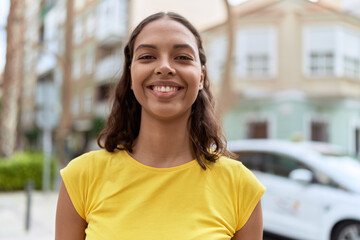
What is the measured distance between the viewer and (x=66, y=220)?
4.73 ft

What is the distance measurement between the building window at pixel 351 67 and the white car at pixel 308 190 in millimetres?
14613

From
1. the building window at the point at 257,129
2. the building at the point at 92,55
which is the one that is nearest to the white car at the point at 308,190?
the building window at the point at 257,129

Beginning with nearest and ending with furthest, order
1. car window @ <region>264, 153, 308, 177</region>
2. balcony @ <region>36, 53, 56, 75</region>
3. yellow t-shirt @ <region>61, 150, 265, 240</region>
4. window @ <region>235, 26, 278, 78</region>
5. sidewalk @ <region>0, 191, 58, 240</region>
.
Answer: yellow t-shirt @ <region>61, 150, 265, 240</region> < car window @ <region>264, 153, 308, 177</region> < sidewalk @ <region>0, 191, 58, 240</region> < window @ <region>235, 26, 278, 78</region> < balcony @ <region>36, 53, 56, 75</region>

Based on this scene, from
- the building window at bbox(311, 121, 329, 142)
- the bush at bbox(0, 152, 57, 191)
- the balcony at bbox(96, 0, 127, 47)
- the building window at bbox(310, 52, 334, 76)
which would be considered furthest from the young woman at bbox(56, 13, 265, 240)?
the balcony at bbox(96, 0, 127, 47)

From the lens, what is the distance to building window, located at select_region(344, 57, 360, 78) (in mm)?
19984

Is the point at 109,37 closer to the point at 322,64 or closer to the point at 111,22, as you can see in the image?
the point at 111,22

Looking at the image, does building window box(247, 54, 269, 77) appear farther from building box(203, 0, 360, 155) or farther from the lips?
the lips

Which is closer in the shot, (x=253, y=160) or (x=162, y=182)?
(x=162, y=182)

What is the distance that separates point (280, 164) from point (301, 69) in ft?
47.6

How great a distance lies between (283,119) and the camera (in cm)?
2025

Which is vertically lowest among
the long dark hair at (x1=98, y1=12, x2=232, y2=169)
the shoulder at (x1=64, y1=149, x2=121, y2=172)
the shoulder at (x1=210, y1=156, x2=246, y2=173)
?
the shoulder at (x1=210, y1=156, x2=246, y2=173)

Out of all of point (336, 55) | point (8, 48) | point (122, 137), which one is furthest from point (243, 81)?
point (122, 137)

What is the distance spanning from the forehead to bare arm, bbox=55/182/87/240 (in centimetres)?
57

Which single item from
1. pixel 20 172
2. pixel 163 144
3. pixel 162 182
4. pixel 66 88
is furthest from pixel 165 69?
pixel 66 88
